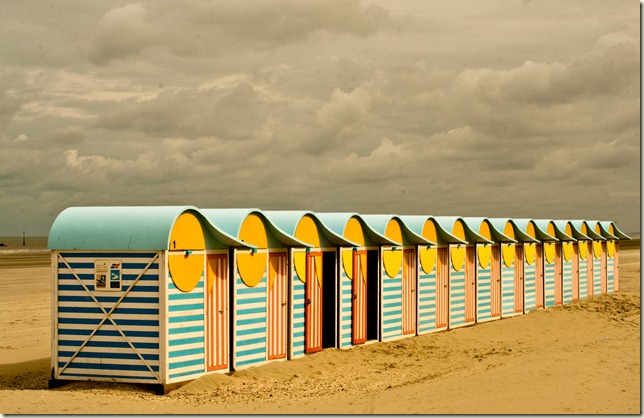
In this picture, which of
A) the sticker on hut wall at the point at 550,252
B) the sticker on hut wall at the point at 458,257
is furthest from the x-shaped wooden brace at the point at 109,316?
the sticker on hut wall at the point at 550,252

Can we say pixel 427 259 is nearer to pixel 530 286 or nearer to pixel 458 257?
pixel 458 257

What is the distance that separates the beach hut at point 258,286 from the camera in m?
15.6

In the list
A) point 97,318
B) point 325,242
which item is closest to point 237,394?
point 97,318

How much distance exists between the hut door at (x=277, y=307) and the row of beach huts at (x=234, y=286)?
0.08 feet

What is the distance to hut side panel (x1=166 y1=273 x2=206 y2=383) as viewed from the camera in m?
13.9

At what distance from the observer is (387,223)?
69.1 feet

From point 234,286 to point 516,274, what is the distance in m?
14.5

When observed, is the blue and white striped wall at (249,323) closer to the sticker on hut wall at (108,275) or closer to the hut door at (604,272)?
the sticker on hut wall at (108,275)

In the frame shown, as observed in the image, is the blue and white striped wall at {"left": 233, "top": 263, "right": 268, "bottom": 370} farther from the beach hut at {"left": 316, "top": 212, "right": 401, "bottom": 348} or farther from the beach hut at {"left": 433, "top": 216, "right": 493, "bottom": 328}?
the beach hut at {"left": 433, "top": 216, "right": 493, "bottom": 328}

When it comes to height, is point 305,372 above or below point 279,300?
below

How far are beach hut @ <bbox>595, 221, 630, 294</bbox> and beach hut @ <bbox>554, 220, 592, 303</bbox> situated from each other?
2.28 metres

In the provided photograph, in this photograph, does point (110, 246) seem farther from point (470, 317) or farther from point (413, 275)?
point (470, 317)

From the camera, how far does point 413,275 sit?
2202cm

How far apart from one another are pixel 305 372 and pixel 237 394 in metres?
2.72
